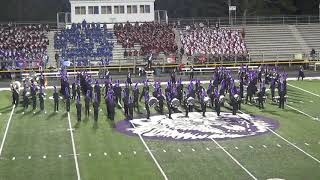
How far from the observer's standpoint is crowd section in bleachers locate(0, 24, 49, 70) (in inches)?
1468

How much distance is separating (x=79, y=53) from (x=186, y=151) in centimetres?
2315

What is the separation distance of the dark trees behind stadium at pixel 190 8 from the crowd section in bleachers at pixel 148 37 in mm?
7658

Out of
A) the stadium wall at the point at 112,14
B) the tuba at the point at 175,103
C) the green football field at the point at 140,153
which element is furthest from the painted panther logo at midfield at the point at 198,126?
the stadium wall at the point at 112,14

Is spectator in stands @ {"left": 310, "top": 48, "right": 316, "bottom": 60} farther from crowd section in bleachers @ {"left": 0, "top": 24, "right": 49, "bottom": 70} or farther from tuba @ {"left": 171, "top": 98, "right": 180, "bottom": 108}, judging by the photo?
tuba @ {"left": 171, "top": 98, "right": 180, "bottom": 108}

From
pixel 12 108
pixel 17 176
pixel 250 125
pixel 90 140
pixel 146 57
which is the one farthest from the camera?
pixel 146 57

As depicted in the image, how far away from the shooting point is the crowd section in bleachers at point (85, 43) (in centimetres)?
3988

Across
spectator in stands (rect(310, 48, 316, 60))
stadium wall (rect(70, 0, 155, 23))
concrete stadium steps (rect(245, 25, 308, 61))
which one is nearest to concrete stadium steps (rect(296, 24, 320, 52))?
concrete stadium steps (rect(245, 25, 308, 61))

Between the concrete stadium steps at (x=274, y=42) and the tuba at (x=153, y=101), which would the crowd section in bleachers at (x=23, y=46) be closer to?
the concrete stadium steps at (x=274, y=42)

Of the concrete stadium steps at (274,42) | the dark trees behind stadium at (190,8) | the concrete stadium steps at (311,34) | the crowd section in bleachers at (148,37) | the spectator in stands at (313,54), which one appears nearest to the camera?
the spectator in stands at (313,54)

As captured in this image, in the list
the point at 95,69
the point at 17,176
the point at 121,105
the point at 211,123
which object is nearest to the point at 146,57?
the point at 95,69

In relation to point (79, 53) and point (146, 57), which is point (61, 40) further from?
point (146, 57)

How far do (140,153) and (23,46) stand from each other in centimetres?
2371

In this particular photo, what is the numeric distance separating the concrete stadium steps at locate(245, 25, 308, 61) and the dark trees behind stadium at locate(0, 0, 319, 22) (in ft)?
13.5

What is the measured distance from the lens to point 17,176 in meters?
15.8
